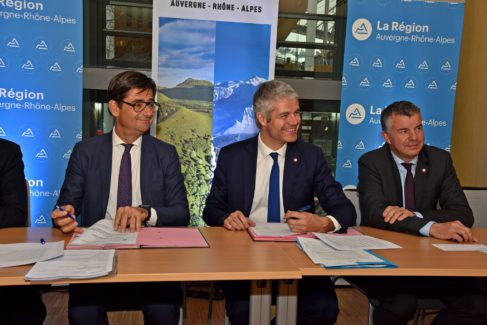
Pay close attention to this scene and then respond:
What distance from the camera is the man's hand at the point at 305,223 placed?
199 centimetres

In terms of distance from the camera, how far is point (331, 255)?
1.64m

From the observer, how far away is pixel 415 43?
3.91 meters

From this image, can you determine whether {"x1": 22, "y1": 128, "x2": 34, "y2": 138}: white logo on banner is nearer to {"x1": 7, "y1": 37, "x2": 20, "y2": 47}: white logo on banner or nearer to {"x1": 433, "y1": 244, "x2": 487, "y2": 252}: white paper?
{"x1": 7, "y1": 37, "x2": 20, "y2": 47}: white logo on banner

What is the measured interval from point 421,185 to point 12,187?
2209 mm

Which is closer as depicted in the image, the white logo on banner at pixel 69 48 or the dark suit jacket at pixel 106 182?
the dark suit jacket at pixel 106 182

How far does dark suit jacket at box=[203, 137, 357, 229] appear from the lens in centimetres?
248

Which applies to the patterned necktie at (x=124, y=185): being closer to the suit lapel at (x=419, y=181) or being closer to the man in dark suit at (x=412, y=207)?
the man in dark suit at (x=412, y=207)

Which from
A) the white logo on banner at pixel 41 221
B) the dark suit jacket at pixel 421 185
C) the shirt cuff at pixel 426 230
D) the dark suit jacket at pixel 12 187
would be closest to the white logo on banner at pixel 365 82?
the dark suit jacket at pixel 421 185

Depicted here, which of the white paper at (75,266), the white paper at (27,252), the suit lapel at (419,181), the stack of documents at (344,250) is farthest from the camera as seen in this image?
the suit lapel at (419,181)

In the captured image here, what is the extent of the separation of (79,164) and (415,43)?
3061mm

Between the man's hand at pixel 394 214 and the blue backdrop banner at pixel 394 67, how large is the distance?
1.74 meters

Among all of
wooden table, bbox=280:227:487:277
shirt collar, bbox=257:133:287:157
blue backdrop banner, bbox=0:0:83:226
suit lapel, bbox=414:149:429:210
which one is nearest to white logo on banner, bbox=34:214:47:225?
blue backdrop banner, bbox=0:0:83:226

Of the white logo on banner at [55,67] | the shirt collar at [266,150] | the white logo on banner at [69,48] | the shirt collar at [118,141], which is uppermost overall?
the white logo on banner at [69,48]

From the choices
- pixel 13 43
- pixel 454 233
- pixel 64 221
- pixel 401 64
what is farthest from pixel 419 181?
pixel 13 43
